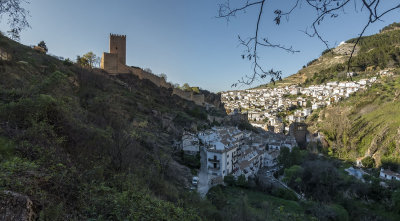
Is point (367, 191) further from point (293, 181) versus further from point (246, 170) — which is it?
point (246, 170)

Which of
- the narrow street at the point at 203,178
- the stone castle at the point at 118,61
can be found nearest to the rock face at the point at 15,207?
the narrow street at the point at 203,178

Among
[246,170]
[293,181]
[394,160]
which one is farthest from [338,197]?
[394,160]

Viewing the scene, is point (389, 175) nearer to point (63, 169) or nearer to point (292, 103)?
point (63, 169)

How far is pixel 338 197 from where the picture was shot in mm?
12859

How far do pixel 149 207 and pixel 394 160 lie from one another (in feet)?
73.1

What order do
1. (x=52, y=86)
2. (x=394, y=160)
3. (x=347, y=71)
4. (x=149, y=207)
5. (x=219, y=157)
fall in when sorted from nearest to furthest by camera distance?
(x=347, y=71) → (x=149, y=207) → (x=52, y=86) → (x=219, y=157) → (x=394, y=160)

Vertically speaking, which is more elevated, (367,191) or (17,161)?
(17,161)

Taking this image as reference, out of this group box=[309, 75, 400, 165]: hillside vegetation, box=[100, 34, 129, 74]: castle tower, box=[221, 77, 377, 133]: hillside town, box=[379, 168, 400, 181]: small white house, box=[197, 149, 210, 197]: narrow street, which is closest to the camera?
box=[197, 149, 210, 197]: narrow street

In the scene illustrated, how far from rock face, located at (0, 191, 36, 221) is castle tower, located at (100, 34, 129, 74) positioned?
20.2 metres

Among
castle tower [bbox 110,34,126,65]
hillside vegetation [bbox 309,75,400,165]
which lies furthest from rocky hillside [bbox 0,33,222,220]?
hillside vegetation [bbox 309,75,400,165]

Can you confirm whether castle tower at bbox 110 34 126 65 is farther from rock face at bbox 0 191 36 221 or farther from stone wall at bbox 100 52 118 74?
rock face at bbox 0 191 36 221

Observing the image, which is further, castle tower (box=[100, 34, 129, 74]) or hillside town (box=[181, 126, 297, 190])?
castle tower (box=[100, 34, 129, 74])

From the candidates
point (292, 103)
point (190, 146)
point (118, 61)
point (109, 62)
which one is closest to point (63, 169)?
point (190, 146)

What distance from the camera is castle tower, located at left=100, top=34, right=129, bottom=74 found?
21.0 meters
